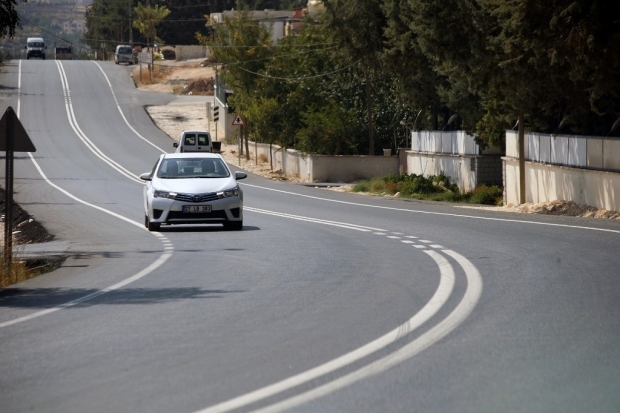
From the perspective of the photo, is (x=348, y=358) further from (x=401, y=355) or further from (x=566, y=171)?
(x=566, y=171)

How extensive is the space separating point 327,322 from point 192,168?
51.9 ft

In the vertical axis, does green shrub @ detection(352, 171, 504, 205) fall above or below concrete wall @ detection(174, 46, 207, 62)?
below

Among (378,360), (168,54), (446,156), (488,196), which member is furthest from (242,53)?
(168,54)

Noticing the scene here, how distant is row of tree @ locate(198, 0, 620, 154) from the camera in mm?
26531

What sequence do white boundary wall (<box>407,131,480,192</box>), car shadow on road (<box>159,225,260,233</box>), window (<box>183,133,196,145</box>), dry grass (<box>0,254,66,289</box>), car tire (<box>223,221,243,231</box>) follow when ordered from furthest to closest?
window (<box>183,133,196,145</box>), white boundary wall (<box>407,131,480,192</box>), car shadow on road (<box>159,225,260,233</box>), car tire (<box>223,221,243,231</box>), dry grass (<box>0,254,66,289</box>)

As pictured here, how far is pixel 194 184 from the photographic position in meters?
24.8

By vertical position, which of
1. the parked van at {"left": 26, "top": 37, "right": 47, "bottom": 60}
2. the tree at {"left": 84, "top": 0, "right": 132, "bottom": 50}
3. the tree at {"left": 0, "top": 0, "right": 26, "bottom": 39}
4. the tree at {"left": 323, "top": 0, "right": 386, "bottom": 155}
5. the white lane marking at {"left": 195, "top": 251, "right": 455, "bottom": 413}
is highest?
the tree at {"left": 84, "top": 0, "right": 132, "bottom": 50}

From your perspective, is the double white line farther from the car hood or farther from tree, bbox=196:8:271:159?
tree, bbox=196:8:271:159

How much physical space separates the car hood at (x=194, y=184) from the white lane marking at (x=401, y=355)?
40.0 ft

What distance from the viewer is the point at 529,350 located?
28.9 feet

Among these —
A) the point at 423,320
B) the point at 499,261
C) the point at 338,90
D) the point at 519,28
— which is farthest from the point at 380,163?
the point at 423,320

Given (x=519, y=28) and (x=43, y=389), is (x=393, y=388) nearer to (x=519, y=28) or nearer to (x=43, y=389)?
(x=43, y=389)

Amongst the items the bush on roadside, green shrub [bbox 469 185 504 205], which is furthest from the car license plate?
the bush on roadside

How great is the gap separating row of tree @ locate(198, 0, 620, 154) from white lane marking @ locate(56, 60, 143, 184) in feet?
26.4
